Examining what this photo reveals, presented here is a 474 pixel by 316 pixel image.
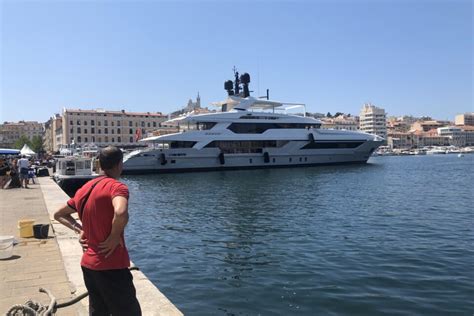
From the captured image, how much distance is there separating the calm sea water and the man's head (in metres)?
3.80

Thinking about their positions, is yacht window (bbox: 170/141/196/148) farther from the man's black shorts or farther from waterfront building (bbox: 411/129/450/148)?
waterfront building (bbox: 411/129/450/148)

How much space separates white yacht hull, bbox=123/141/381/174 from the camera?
4069 centimetres

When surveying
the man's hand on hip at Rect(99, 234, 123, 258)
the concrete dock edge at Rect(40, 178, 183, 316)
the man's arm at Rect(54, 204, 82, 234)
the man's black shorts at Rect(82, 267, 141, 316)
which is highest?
the man's arm at Rect(54, 204, 82, 234)

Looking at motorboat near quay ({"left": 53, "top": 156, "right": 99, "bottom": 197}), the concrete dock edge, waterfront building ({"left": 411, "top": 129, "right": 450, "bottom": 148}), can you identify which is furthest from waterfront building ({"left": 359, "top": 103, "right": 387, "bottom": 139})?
the concrete dock edge

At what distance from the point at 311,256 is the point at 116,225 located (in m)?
7.08

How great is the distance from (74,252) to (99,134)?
9688 centimetres

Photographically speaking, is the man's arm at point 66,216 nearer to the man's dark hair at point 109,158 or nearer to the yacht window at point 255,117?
the man's dark hair at point 109,158

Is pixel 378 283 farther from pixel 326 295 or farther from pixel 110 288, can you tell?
pixel 110 288

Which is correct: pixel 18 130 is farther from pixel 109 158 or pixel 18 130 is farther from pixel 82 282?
pixel 109 158

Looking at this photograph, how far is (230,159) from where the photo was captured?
43.9 m

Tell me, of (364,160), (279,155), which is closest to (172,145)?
(279,155)

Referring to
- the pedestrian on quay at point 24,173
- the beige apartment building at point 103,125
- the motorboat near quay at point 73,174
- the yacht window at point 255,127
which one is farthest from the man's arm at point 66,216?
the beige apartment building at point 103,125

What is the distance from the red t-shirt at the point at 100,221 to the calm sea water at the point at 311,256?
11.7ft

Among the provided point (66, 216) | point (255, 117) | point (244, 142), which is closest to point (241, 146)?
point (244, 142)
